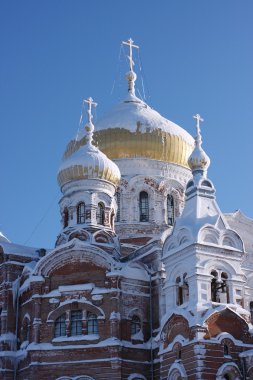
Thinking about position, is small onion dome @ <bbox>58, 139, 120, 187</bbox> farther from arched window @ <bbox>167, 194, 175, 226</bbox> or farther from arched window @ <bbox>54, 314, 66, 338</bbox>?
arched window @ <bbox>54, 314, 66, 338</bbox>

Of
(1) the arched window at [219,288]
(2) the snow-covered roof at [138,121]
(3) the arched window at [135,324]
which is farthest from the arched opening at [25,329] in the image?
(2) the snow-covered roof at [138,121]

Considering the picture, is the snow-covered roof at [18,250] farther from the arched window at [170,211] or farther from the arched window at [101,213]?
the arched window at [170,211]

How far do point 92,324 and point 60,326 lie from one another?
3.16 ft

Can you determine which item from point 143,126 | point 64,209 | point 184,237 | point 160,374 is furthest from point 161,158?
point 160,374

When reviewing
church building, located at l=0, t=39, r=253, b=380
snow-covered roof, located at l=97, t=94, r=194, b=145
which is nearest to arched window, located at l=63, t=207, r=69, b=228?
church building, located at l=0, t=39, r=253, b=380

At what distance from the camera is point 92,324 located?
21.8 meters

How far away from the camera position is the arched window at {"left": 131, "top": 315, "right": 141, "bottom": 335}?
71.8 ft

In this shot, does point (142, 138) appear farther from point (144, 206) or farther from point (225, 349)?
point (225, 349)

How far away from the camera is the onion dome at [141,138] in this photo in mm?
26969

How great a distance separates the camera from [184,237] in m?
20.6

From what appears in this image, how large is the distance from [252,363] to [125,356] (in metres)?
4.01

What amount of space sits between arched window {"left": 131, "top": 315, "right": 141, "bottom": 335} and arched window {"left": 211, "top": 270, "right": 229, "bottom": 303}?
289cm

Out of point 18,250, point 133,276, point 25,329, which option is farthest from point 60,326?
point 18,250

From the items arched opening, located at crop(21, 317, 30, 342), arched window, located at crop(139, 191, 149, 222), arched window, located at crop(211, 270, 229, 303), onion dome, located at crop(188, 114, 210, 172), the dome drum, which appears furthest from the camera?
the dome drum
